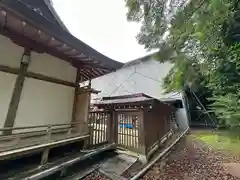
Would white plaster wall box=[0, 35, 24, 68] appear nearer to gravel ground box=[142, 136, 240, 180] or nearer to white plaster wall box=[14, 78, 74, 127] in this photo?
white plaster wall box=[14, 78, 74, 127]

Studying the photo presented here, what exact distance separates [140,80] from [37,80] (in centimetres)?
1476

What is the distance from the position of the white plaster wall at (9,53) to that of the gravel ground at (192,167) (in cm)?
479

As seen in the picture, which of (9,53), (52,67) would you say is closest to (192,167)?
(52,67)

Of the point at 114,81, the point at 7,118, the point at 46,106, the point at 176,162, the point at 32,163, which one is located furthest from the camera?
the point at 114,81

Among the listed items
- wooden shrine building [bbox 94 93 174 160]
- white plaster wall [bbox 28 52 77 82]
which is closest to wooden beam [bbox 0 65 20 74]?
white plaster wall [bbox 28 52 77 82]

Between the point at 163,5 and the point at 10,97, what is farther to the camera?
the point at 163,5

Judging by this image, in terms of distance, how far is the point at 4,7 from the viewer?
8.17 ft

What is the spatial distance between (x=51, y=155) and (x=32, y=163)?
70cm

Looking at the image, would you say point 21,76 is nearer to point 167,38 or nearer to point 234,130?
point 167,38

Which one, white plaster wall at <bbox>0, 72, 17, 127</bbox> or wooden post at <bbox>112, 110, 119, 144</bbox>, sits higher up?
white plaster wall at <bbox>0, 72, 17, 127</bbox>

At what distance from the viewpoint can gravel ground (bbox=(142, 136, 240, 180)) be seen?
4613 millimetres

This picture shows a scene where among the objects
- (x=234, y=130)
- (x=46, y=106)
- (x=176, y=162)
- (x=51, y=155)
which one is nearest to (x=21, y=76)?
(x=46, y=106)

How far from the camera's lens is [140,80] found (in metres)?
18.5

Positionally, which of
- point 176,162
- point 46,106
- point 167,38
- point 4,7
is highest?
point 167,38
